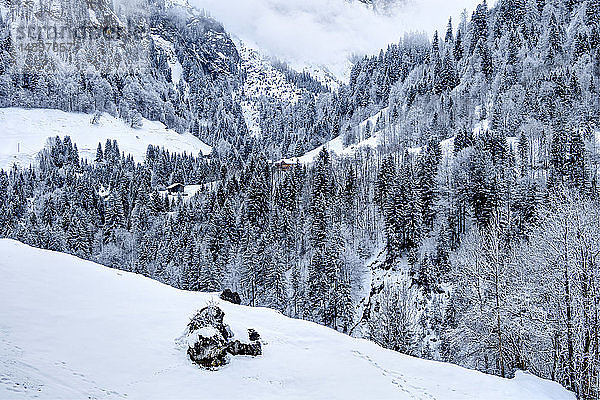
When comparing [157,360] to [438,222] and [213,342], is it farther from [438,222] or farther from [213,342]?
[438,222]

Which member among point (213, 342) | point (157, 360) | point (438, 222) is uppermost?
point (438, 222)

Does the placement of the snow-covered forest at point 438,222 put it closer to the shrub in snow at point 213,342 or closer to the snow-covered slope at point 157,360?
the snow-covered slope at point 157,360

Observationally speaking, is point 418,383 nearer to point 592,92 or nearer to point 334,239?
point 334,239

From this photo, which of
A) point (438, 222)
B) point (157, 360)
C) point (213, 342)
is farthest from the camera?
point (438, 222)

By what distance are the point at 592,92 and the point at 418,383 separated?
5739 inches

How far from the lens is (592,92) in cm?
12775

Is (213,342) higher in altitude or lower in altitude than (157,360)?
higher

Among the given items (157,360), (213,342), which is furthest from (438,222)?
(157,360)

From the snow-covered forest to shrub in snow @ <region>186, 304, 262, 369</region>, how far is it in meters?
16.7

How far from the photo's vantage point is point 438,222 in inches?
3516

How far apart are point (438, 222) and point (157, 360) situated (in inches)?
3180

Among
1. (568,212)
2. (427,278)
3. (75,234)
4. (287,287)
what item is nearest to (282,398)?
(568,212)

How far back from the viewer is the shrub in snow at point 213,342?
59.8 feet

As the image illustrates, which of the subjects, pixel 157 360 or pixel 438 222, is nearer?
pixel 157 360
